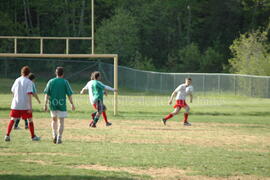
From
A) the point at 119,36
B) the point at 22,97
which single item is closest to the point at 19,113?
the point at 22,97

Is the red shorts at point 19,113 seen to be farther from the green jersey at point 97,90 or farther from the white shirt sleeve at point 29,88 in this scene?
the green jersey at point 97,90

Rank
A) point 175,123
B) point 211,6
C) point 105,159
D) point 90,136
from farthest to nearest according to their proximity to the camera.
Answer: point 211,6
point 175,123
point 90,136
point 105,159

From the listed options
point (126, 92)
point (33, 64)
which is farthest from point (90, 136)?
point (33, 64)

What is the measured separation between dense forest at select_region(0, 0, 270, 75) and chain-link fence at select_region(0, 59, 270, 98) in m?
5.78

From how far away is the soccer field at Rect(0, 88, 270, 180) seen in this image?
33.4ft

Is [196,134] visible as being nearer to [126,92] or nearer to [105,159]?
[105,159]

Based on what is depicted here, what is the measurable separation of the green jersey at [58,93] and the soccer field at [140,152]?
95cm

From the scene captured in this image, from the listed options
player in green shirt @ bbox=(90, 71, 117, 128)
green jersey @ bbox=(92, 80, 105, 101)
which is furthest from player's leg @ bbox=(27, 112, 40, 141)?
green jersey @ bbox=(92, 80, 105, 101)

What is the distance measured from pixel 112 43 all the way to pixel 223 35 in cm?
1513

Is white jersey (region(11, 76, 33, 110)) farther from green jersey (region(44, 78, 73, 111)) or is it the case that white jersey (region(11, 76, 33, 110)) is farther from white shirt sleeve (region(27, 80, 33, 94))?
green jersey (region(44, 78, 73, 111))

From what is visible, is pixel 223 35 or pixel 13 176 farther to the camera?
pixel 223 35

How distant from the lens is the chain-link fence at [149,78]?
38.1 m

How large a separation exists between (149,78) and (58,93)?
99.1 feet

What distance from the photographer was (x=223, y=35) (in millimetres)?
61750
